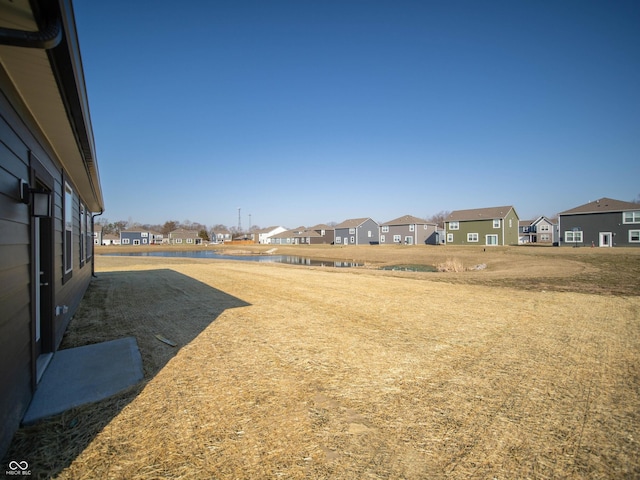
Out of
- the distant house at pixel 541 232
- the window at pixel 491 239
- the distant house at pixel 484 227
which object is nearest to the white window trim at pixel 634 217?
the distant house at pixel 484 227

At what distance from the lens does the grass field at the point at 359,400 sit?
7.04ft

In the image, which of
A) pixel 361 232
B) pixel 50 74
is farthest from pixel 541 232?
pixel 50 74

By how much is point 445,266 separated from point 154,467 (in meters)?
21.3

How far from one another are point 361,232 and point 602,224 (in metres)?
32.5

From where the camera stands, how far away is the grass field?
215 cm

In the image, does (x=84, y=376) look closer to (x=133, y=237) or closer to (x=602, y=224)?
(x=602, y=224)

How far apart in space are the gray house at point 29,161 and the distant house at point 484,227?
146ft

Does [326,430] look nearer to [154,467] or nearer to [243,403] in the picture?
[243,403]

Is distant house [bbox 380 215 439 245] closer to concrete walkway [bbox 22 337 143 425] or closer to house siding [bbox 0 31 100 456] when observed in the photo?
concrete walkway [bbox 22 337 143 425]

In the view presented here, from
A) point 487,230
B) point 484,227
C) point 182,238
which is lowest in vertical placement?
point 182,238

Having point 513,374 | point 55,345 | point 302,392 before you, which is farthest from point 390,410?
point 55,345

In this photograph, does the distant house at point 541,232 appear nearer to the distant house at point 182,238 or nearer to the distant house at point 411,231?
the distant house at point 411,231

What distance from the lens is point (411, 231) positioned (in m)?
49.1

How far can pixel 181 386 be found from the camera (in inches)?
127
